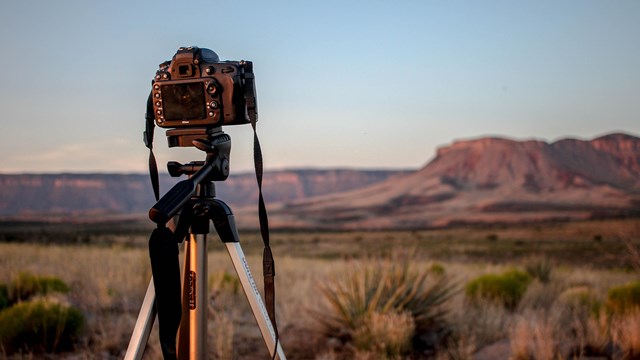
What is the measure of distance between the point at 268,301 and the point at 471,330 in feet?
13.2

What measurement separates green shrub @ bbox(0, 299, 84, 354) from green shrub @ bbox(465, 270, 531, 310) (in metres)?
4.88

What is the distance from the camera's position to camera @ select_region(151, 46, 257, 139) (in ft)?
8.97

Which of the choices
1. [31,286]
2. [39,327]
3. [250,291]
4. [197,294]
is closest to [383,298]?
[39,327]

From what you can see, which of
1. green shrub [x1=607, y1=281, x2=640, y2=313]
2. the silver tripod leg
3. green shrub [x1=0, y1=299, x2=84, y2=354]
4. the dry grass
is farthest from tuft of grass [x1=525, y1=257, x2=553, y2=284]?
the silver tripod leg

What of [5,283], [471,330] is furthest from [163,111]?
[5,283]

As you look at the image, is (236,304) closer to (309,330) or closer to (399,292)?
(309,330)

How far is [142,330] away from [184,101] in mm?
941

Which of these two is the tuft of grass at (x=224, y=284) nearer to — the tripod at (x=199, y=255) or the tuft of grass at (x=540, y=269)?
the tripod at (x=199, y=255)

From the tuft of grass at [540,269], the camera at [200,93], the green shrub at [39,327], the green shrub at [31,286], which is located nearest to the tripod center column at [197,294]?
the camera at [200,93]

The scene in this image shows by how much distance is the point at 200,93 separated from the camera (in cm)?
275

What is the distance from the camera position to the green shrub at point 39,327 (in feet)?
19.0

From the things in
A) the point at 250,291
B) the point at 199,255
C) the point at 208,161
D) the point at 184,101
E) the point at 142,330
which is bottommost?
the point at 142,330

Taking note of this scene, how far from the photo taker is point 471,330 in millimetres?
6191

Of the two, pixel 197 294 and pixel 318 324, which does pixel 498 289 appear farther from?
pixel 197 294
